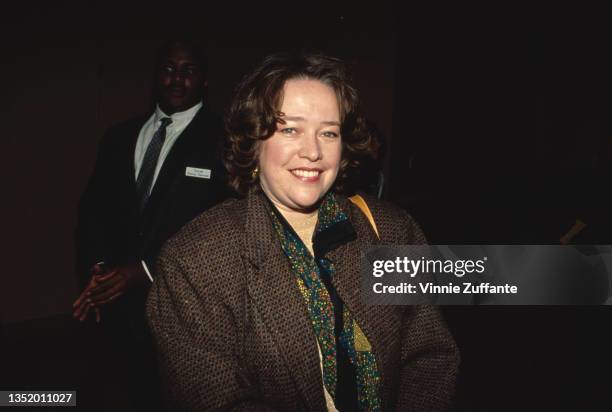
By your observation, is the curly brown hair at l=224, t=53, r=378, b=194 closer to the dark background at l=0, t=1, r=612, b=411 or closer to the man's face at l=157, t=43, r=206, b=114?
the man's face at l=157, t=43, r=206, b=114

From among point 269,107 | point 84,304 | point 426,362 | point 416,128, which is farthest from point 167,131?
point 416,128

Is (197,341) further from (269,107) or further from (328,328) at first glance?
(269,107)

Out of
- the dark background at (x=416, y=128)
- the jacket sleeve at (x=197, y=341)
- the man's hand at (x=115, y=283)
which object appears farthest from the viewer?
the dark background at (x=416, y=128)

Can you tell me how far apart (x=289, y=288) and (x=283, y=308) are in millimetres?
59

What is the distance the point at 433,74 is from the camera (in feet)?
16.9

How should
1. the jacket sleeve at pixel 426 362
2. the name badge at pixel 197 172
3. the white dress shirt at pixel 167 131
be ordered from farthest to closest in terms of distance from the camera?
the white dress shirt at pixel 167 131 → the name badge at pixel 197 172 → the jacket sleeve at pixel 426 362

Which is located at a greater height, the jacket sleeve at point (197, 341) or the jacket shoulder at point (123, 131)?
the jacket shoulder at point (123, 131)

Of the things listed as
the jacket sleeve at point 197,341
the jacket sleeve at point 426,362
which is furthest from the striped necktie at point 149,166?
the jacket sleeve at point 426,362

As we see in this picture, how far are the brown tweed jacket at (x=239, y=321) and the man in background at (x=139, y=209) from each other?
0.80m

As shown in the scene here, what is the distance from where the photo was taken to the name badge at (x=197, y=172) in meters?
2.08

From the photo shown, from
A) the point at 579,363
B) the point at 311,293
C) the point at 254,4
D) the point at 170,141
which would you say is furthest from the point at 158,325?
the point at 254,4

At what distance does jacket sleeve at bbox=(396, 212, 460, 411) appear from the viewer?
4.52 ft

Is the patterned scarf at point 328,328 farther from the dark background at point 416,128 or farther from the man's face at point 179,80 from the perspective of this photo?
the dark background at point 416,128

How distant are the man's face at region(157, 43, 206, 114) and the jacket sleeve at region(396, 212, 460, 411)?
5.32 feet
